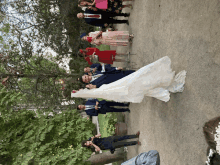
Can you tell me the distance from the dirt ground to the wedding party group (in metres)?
0.34

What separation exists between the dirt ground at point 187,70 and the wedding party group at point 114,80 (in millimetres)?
337

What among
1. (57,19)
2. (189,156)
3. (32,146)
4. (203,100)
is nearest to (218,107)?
(203,100)

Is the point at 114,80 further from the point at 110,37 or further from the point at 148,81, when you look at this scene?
the point at 110,37

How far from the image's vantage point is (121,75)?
488 cm

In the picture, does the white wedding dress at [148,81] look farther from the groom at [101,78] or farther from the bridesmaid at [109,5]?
the bridesmaid at [109,5]

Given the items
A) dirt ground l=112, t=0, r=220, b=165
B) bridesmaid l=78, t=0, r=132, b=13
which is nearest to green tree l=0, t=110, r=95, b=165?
dirt ground l=112, t=0, r=220, b=165

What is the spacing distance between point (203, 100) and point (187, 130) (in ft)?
2.43

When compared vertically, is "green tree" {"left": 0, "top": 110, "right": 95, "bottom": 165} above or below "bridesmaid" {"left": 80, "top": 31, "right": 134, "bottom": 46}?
below

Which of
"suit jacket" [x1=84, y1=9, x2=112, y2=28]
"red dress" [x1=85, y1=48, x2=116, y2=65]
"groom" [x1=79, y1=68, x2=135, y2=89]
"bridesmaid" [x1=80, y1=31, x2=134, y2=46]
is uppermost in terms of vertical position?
"suit jacket" [x1=84, y1=9, x2=112, y2=28]

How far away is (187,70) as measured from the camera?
10.2 feet

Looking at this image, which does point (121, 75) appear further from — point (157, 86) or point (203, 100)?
point (203, 100)

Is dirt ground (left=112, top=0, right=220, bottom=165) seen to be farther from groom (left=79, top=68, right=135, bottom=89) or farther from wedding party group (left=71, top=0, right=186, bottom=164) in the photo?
groom (left=79, top=68, right=135, bottom=89)

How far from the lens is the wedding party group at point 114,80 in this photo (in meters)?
3.27

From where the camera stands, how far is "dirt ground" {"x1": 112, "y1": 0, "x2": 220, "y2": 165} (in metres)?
2.52
